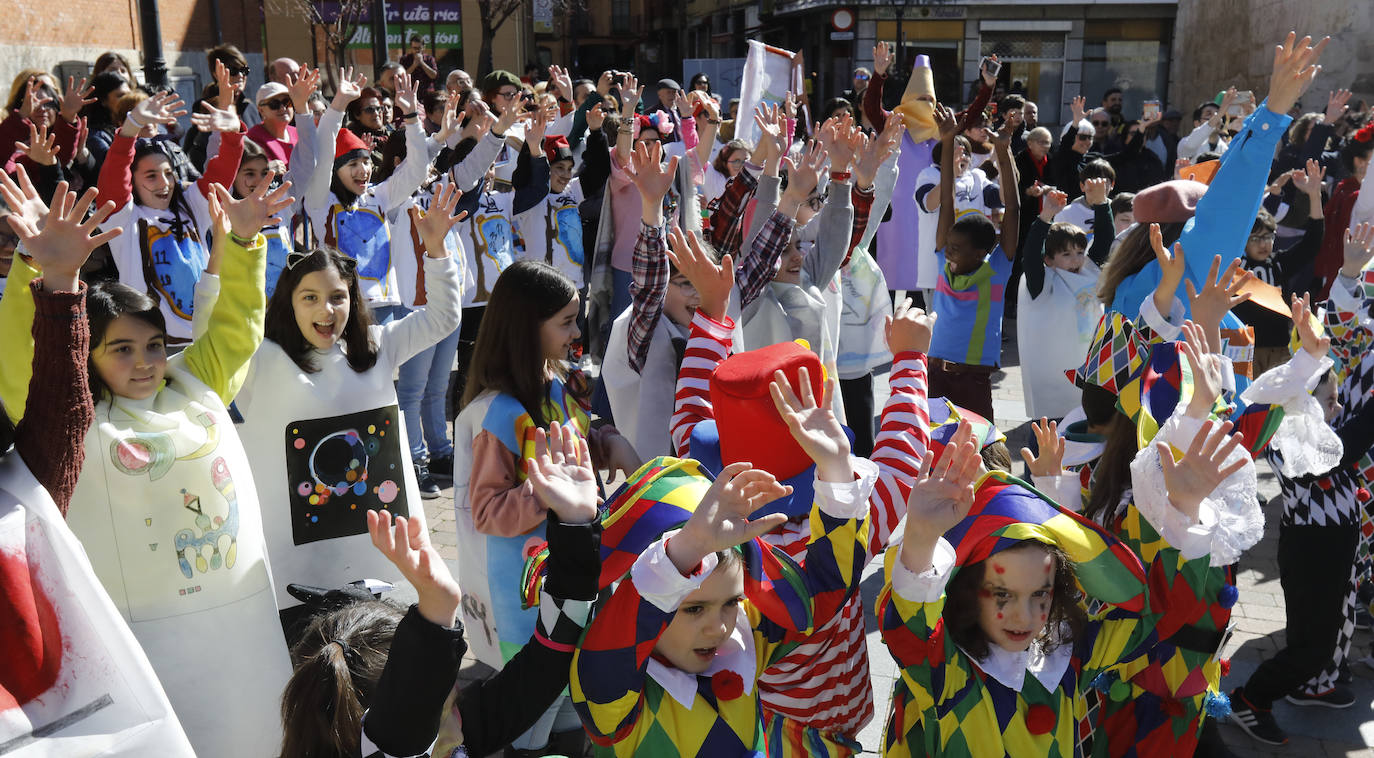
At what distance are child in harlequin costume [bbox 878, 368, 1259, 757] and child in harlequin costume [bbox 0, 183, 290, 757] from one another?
1632mm

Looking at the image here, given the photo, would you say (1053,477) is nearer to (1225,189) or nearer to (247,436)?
(1225,189)

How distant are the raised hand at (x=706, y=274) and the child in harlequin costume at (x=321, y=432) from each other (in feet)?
2.74

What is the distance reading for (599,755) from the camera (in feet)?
7.48

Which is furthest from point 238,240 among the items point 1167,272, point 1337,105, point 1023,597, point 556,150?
point 1337,105

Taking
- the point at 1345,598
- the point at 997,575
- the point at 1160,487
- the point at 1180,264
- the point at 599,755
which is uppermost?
the point at 1180,264

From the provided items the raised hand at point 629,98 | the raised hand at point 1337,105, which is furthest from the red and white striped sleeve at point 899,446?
the raised hand at point 1337,105

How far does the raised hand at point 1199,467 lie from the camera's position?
2355mm

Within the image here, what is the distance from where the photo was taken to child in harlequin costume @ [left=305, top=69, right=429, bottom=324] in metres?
5.59

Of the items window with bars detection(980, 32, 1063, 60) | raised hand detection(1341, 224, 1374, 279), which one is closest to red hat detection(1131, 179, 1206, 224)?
raised hand detection(1341, 224, 1374, 279)

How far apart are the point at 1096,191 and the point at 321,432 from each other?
5.11 meters

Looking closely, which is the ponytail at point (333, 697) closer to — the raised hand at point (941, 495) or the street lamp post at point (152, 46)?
the raised hand at point (941, 495)

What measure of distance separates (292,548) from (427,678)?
64.2 inches

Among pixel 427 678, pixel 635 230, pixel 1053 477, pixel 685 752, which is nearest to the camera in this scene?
pixel 427 678

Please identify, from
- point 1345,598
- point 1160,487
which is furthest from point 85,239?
point 1345,598
